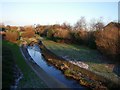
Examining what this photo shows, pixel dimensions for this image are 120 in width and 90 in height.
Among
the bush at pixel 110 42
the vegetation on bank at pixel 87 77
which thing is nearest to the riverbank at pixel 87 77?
the vegetation on bank at pixel 87 77

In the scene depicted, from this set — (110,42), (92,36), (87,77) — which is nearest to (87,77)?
(87,77)

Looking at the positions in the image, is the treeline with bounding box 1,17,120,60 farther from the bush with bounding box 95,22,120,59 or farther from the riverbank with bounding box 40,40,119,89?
the riverbank with bounding box 40,40,119,89

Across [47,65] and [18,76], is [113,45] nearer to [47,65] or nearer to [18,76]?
[47,65]

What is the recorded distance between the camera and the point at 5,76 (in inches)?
794

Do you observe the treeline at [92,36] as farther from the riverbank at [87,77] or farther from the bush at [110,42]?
the riverbank at [87,77]

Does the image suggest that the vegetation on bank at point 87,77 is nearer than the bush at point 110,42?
Yes

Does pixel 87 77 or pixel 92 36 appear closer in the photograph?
pixel 87 77

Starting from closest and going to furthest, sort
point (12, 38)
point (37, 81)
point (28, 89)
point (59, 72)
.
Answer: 1. point (28, 89)
2. point (37, 81)
3. point (59, 72)
4. point (12, 38)

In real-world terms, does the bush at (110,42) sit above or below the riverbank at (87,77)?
above

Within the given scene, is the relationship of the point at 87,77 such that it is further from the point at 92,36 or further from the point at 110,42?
the point at 92,36

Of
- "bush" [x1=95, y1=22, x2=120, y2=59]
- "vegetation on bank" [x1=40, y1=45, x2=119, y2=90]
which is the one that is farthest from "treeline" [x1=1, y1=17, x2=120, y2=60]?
"vegetation on bank" [x1=40, y1=45, x2=119, y2=90]

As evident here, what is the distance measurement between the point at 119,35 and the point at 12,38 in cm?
3602

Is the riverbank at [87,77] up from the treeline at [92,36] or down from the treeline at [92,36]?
Answer: down

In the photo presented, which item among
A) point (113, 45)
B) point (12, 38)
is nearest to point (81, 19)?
point (12, 38)
